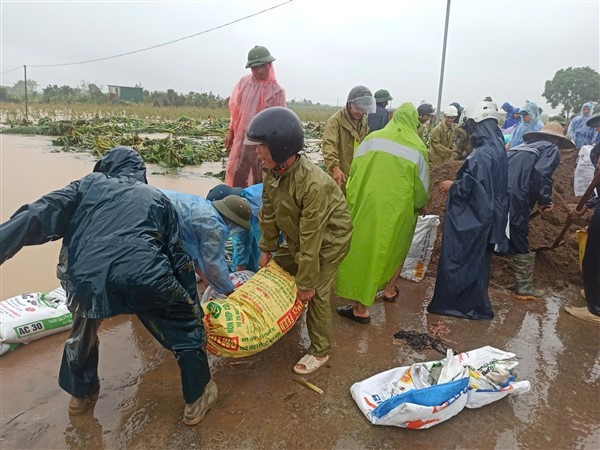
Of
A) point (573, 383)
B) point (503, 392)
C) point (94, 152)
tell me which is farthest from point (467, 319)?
point (94, 152)

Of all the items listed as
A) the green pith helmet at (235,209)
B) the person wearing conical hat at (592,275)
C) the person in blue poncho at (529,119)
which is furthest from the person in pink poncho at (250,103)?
the person in blue poncho at (529,119)

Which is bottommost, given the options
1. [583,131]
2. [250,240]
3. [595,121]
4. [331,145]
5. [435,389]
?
[435,389]

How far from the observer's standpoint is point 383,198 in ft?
10.2

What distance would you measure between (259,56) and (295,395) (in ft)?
10.5

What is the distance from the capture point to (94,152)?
1087cm

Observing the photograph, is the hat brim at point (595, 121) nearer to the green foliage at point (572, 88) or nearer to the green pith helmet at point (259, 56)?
the green pith helmet at point (259, 56)

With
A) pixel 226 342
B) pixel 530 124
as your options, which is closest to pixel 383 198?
pixel 226 342

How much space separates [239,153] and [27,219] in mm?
2948

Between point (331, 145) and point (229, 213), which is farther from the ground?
point (331, 145)

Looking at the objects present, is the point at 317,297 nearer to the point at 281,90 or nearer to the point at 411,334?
the point at 411,334

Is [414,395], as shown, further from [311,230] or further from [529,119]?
[529,119]

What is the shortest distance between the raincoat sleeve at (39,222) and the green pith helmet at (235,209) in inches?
39.8

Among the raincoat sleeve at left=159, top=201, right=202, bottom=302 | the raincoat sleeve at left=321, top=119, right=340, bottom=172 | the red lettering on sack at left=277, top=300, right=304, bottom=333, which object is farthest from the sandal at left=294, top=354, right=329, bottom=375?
the raincoat sleeve at left=321, top=119, right=340, bottom=172

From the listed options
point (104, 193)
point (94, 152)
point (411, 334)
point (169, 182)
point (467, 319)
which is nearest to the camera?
point (104, 193)
